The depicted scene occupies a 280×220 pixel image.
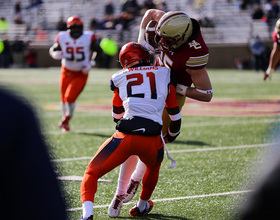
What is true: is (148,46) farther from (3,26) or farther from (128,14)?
(3,26)

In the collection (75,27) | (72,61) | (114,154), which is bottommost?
(72,61)

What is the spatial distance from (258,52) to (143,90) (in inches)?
835

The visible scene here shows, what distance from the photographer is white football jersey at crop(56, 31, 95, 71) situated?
877cm

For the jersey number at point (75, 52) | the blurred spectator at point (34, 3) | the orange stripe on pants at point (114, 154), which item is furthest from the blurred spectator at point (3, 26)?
the orange stripe on pants at point (114, 154)

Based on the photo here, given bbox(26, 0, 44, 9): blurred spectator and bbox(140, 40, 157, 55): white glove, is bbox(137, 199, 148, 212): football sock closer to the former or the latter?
bbox(140, 40, 157, 55): white glove

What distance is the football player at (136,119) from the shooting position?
3568 mm

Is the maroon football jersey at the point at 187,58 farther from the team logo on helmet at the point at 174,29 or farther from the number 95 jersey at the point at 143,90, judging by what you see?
the number 95 jersey at the point at 143,90

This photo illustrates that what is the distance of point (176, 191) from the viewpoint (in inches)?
192

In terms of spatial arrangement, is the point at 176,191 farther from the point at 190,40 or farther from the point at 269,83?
Answer: the point at 269,83

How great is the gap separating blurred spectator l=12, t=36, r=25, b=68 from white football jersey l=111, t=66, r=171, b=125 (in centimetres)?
2607

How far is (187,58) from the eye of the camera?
4.09 m

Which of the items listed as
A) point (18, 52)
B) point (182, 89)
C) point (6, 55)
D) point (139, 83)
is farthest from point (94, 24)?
point (139, 83)

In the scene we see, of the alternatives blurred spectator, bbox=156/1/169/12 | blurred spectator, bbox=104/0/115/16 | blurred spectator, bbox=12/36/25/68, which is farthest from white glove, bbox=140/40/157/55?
blurred spectator, bbox=104/0/115/16

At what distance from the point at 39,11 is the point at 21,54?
4645 mm
